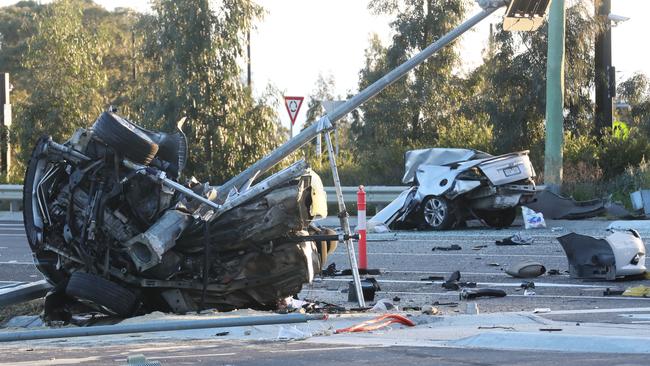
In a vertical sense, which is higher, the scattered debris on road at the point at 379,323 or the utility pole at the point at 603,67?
the utility pole at the point at 603,67

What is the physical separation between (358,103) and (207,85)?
17253mm

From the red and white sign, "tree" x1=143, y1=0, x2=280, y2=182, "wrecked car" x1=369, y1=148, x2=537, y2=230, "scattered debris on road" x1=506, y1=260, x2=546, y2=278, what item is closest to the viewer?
"scattered debris on road" x1=506, y1=260, x2=546, y2=278

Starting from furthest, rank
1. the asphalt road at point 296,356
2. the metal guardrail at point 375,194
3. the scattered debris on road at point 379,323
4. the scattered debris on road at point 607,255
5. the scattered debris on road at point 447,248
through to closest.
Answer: the metal guardrail at point 375,194 → the scattered debris on road at point 447,248 → the scattered debris on road at point 607,255 → the scattered debris on road at point 379,323 → the asphalt road at point 296,356

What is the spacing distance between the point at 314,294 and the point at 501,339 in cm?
431

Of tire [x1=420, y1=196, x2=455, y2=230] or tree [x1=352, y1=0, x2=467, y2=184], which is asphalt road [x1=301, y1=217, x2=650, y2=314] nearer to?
tire [x1=420, y1=196, x2=455, y2=230]

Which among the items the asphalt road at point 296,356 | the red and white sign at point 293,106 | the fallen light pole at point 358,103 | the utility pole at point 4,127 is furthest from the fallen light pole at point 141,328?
the utility pole at point 4,127

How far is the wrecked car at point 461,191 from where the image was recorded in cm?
1928

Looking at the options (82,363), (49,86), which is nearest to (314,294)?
(82,363)

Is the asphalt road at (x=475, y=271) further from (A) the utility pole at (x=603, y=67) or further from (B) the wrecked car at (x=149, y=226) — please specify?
(A) the utility pole at (x=603, y=67)

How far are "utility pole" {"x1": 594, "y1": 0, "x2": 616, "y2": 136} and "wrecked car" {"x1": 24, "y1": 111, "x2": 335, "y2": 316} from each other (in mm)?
20168

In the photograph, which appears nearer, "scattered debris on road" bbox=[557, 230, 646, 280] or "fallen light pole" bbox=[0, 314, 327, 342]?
"fallen light pole" bbox=[0, 314, 327, 342]

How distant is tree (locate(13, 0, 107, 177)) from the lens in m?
34.6

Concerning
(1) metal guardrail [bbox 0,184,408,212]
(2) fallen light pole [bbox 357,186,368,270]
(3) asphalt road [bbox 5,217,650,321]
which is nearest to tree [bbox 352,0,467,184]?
(1) metal guardrail [bbox 0,184,408,212]

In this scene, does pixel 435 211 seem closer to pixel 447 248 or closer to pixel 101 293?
pixel 447 248
